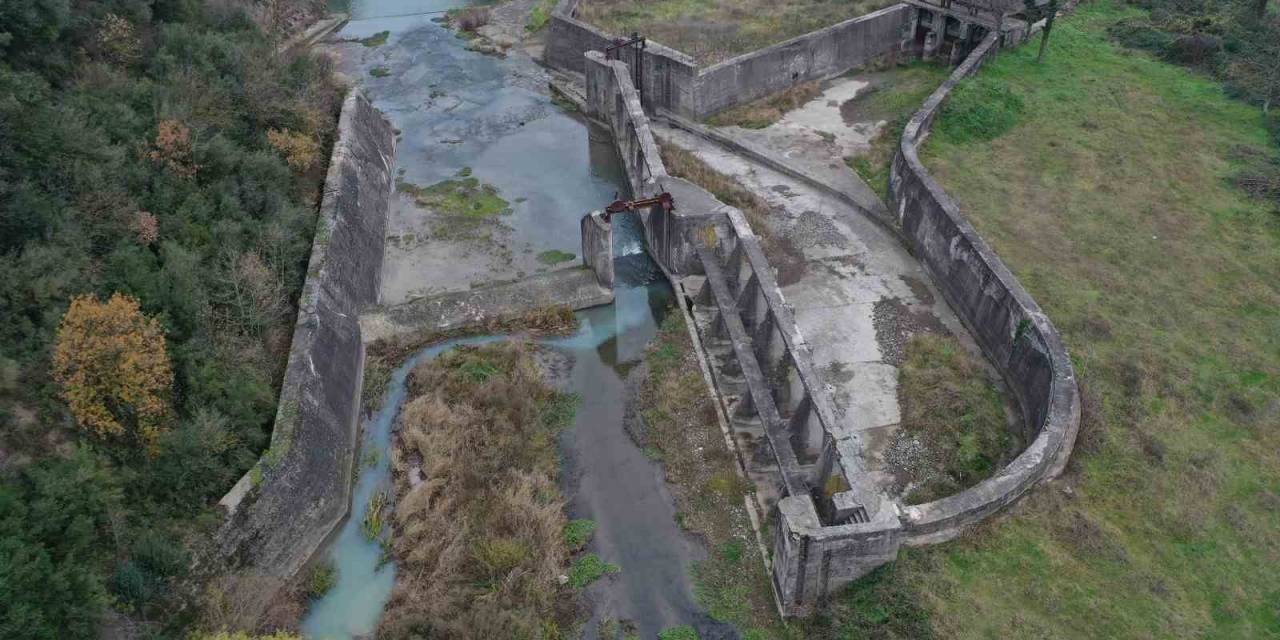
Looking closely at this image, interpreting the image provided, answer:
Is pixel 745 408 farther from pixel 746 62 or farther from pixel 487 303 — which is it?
pixel 746 62

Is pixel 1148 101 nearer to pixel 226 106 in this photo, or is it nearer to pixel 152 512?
pixel 226 106

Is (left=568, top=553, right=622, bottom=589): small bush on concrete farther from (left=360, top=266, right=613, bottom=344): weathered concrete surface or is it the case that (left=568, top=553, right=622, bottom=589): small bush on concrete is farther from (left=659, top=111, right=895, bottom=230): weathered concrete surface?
(left=659, top=111, right=895, bottom=230): weathered concrete surface

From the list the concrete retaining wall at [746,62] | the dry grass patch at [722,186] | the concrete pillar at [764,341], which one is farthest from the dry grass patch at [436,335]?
the concrete retaining wall at [746,62]

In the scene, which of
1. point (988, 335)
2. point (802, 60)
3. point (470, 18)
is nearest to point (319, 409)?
point (988, 335)

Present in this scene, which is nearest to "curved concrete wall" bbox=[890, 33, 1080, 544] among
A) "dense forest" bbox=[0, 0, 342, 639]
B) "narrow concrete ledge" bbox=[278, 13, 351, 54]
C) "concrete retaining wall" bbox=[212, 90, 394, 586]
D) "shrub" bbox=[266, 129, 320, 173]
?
"concrete retaining wall" bbox=[212, 90, 394, 586]

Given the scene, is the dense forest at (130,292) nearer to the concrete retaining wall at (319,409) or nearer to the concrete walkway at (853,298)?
the concrete retaining wall at (319,409)

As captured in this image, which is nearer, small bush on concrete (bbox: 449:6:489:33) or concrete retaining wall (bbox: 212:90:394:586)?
concrete retaining wall (bbox: 212:90:394:586)

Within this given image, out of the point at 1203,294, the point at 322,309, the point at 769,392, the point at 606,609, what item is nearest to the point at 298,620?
the point at 606,609
